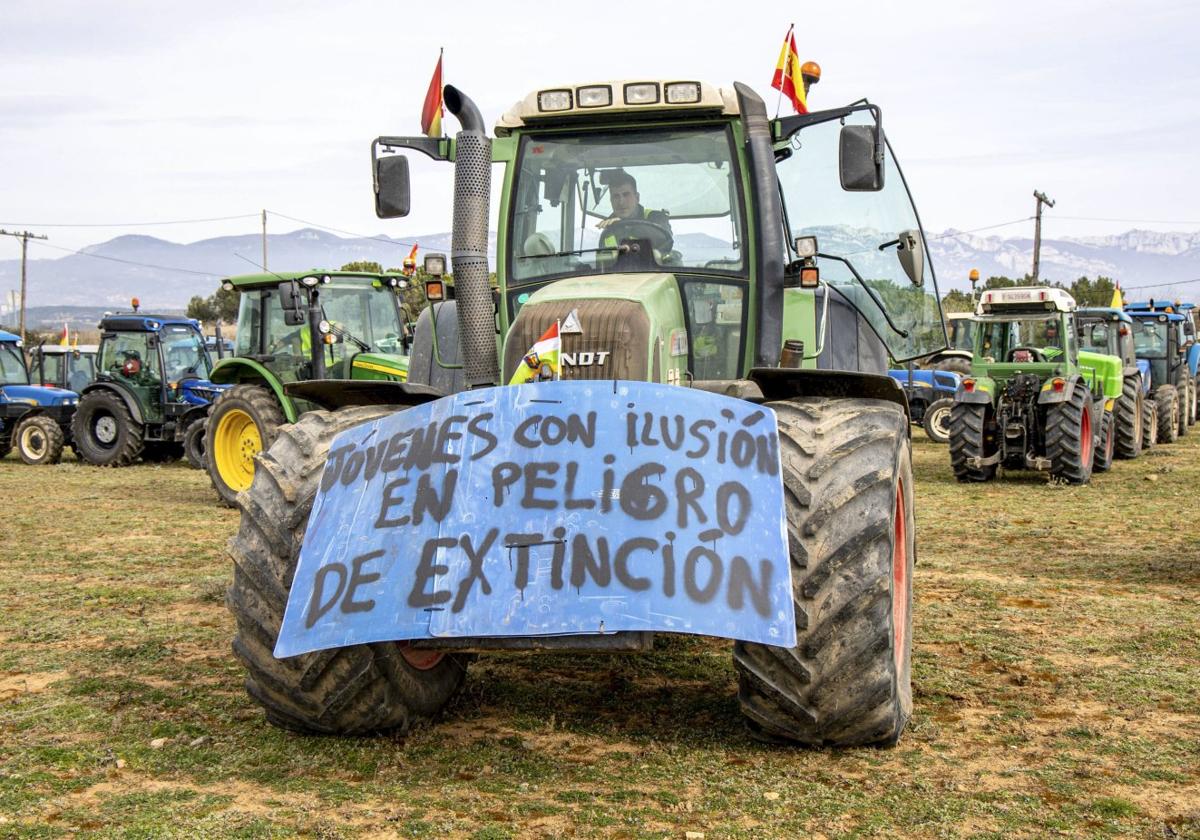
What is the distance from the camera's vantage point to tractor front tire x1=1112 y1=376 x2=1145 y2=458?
19172 millimetres

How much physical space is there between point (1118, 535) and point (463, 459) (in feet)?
28.0

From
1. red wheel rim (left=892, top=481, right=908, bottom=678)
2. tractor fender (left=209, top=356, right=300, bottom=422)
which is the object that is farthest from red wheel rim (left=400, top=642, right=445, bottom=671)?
tractor fender (left=209, top=356, right=300, bottom=422)

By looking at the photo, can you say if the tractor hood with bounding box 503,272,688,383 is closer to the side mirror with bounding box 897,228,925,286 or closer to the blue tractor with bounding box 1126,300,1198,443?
the side mirror with bounding box 897,228,925,286

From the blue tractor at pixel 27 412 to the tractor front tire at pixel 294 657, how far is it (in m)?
18.3

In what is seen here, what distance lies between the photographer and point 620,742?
498cm

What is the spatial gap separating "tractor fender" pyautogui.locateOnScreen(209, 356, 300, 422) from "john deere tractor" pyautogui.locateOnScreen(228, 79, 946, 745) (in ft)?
26.6

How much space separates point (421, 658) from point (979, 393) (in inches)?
472

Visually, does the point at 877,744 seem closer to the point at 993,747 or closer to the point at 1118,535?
the point at 993,747

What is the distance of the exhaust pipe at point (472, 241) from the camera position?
229 inches

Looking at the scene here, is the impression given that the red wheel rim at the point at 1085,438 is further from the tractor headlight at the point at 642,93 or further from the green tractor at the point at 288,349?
the tractor headlight at the point at 642,93

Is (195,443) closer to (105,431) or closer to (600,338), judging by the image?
(105,431)

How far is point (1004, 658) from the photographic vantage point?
21.5ft

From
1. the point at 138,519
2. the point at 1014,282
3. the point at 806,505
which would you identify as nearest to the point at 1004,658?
the point at 806,505

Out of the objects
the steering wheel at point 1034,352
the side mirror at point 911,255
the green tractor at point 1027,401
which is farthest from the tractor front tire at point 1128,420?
the side mirror at point 911,255
